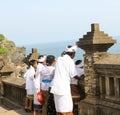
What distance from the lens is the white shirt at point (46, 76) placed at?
793cm

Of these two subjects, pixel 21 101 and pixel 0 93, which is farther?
pixel 0 93

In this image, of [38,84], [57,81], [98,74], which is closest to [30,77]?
[38,84]

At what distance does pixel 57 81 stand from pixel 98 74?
1106 millimetres

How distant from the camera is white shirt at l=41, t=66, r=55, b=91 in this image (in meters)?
7.93

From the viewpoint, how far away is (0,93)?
15.0 metres

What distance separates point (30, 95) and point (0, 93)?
5231 mm

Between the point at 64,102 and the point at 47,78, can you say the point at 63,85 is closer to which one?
the point at 64,102

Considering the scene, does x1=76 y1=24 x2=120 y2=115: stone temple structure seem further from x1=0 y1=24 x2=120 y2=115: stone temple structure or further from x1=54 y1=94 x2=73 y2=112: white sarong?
x1=54 y1=94 x2=73 y2=112: white sarong

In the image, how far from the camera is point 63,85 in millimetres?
7246

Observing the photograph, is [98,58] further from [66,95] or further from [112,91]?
[66,95]

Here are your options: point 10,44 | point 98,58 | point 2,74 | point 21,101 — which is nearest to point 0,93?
point 2,74

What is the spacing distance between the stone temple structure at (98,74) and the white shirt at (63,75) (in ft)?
2.41

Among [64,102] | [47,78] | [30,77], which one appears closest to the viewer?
[64,102]

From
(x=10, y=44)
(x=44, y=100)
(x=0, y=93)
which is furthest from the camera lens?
(x=10, y=44)
